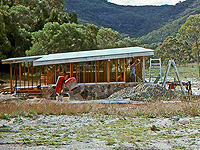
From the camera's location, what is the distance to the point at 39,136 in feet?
21.1

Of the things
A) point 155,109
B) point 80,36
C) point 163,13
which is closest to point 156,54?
point 80,36

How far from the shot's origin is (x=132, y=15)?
7037 inches

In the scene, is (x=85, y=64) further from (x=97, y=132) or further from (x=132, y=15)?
(x=132, y=15)

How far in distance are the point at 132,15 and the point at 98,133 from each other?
585ft

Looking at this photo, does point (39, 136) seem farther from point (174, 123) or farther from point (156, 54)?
point (156, 54)

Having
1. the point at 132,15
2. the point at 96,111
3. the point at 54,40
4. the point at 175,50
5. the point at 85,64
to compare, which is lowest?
the point at 96,111

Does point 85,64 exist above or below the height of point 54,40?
below

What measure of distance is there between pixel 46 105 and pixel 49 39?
24.9m

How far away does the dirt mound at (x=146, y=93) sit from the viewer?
586 inches

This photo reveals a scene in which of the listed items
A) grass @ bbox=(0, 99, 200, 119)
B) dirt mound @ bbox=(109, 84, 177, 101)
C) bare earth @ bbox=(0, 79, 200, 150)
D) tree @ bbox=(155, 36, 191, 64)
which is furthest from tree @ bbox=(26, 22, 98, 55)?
tree @ bbox=(155, 36, 191, 64)

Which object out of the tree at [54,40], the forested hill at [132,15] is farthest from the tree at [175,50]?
the forested hill at [132,15]

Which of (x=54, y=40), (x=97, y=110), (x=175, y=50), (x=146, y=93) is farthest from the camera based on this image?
Answer: (x=175, y=50)

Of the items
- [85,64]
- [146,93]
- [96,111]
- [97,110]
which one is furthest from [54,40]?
[96,111]

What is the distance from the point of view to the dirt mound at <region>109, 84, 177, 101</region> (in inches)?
586
